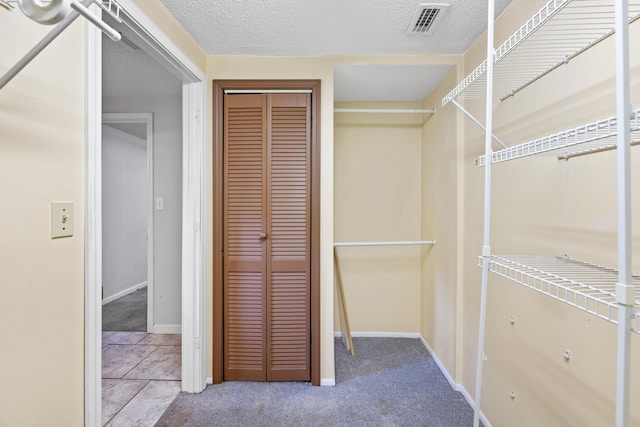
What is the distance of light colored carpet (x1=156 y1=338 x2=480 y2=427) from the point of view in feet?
5.52

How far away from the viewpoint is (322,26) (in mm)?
1659

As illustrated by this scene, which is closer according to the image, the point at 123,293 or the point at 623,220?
the point at 623,220

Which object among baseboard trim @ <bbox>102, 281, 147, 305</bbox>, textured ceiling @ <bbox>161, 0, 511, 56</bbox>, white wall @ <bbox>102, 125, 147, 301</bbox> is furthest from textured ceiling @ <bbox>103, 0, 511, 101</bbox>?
baseboard trim @ <bbox>102, 281, 147, 305</bbox>

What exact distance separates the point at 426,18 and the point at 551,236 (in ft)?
4.31

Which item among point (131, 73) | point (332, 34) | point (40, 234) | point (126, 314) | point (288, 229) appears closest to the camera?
point (40, 234)

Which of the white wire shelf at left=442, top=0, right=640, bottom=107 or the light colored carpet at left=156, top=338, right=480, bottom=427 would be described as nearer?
the white wire shelf at left=442, top=0, right=640, bottom=107

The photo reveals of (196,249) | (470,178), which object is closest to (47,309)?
(196,249)

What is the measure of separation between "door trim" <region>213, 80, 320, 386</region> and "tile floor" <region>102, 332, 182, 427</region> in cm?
39

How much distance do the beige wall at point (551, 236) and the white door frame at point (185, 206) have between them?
1.82 m

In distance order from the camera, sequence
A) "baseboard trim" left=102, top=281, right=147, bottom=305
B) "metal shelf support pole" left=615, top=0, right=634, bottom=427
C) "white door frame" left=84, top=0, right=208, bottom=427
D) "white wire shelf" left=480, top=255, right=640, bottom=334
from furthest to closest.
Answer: "baseboard trim" left=102, top=281, right=147, bottom=305
"white door frame" left=84, top=0, right=208, bottom=427
"white wire shelf" left=480, top=255, right=640, bottom=334
"metal shelf support pole" left=615, top=0, right=634, bottom=427

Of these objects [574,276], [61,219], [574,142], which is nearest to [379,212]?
[574,276]

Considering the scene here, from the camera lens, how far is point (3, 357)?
0.79m

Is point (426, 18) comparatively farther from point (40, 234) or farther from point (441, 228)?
point (40, 234)

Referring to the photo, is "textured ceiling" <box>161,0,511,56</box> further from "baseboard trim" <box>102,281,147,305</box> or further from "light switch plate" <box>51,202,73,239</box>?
"baseboard trim" <box>102,281,147,305</box>
